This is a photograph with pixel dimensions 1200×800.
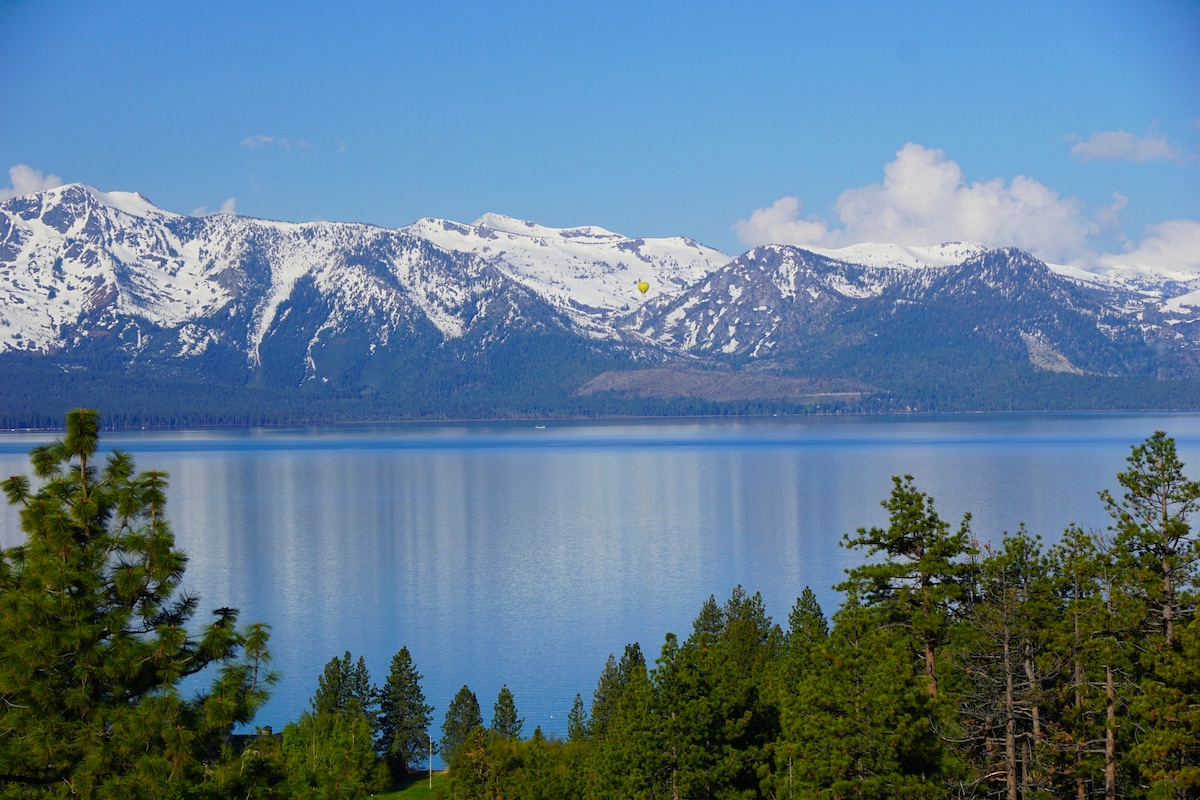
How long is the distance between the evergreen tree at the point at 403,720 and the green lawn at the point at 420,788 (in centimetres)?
102

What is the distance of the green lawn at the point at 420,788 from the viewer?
2048 inches

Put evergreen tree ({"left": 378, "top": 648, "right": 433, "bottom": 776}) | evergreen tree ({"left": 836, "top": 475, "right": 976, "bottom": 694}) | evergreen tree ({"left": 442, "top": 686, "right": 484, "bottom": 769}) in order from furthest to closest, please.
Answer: evergreen tree ({"left": 378, "top": 648, "right": 433, "bottom": 776}) → evergreen tree ({"left": 442, "top": 686, "right": 484, "bottom": 769}) → evergreen tree ({"left": 836, "top": 475, "right": 976, "bottom": 694})

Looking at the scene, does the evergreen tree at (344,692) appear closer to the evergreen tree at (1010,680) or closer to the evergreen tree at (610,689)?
the evergreen tree at (610,689)

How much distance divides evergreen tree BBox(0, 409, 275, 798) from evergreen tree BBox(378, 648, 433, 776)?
40496mm

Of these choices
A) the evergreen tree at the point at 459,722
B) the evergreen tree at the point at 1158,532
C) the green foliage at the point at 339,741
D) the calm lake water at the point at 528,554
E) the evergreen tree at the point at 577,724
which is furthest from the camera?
the calm lake water at the point at 528,554

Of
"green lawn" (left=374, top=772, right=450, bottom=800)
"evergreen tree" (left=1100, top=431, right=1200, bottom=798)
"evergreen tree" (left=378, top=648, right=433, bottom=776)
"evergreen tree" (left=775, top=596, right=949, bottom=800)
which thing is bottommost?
"green lawn" (left=374, top=772, right=450, bottom=800)

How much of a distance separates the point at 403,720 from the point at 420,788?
415cm

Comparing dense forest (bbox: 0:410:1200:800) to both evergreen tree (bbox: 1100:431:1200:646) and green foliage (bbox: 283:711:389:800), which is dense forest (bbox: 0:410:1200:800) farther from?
green foliage (bbox: 283:711:389:800)

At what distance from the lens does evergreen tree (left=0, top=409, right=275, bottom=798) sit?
1661cm

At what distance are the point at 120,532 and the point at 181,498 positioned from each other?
161 m

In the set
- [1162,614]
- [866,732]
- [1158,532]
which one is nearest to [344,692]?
[866,732]

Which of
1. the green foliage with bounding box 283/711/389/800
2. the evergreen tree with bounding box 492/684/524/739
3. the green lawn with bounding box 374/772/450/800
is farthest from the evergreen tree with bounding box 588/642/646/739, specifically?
the green foliage with bounding box 283/711/389/800

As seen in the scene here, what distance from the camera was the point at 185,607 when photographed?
18016 millimetres

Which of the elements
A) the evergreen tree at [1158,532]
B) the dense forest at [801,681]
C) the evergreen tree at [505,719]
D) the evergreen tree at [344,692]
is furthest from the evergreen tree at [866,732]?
the evergreen tree at [344,692]
